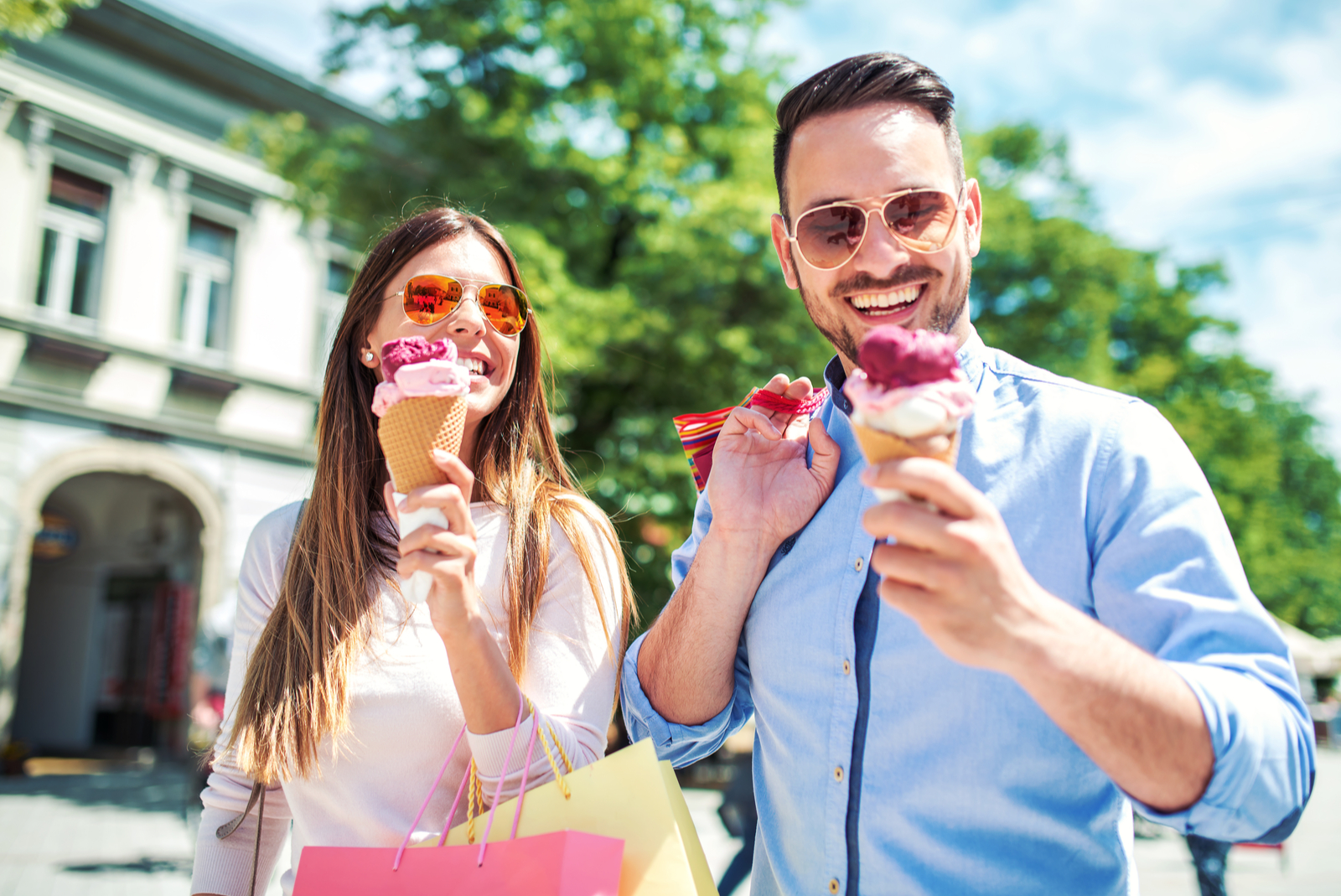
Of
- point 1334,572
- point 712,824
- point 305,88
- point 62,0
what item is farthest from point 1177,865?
point 1334,572

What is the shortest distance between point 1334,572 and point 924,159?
36.6 metres

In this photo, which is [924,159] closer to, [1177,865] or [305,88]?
[1177,865]

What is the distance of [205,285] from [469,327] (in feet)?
46.5

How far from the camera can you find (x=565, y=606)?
193 centimetres

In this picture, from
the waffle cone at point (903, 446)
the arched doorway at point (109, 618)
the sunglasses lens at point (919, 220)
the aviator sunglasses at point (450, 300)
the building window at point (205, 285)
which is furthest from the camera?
the arched doorway at point (109, 618)

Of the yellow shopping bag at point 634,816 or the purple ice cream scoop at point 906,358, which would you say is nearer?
the purple ice cream scoop at point 906,358

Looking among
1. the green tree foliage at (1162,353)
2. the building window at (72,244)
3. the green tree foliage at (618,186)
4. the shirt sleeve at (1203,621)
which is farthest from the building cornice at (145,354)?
the shirt sleeve at (1203,621)

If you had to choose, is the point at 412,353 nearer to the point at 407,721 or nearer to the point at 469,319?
the point at 469,319

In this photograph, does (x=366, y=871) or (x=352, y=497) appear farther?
(x=352, y=497)

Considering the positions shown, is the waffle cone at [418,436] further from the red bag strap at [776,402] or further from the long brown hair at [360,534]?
the red bag strap at [776,402]

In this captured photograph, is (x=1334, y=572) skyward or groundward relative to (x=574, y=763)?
skyward

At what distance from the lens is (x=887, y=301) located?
5.51ft

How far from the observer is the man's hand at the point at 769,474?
1764 millimetres

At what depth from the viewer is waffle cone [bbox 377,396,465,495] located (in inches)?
60.3
